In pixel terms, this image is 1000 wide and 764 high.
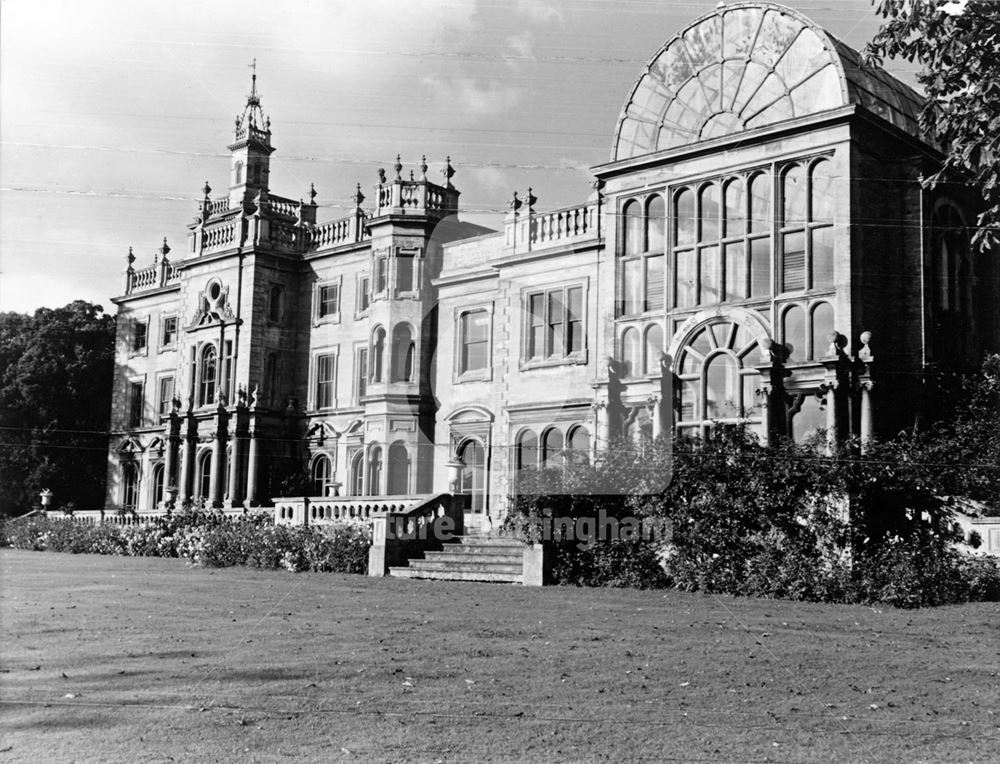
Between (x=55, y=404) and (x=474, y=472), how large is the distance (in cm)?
2309

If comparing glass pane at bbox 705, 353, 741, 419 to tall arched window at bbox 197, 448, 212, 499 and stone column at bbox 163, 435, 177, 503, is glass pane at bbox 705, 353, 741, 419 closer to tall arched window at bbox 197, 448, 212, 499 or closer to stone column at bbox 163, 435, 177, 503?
tall arched window at bbox 197, 448, 212, 499

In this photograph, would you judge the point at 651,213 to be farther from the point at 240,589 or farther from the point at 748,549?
the point at 240,589

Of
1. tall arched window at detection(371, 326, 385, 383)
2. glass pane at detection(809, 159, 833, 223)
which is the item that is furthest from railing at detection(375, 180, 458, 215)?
glass pane at detection(809, 159, 833, 223)

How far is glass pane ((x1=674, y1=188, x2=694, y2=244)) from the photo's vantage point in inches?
1038

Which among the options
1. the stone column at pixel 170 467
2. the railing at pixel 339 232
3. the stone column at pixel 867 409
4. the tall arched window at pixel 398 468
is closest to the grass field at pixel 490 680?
the stone column at pixel 867 409

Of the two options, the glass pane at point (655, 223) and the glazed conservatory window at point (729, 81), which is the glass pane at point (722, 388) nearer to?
the glass pane at point (655, 223)

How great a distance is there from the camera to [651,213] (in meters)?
27.2

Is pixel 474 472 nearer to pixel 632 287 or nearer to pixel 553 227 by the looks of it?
pixel 553 227

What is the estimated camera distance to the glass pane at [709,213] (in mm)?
25953

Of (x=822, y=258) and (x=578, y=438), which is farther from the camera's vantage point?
(x=578, y=438)

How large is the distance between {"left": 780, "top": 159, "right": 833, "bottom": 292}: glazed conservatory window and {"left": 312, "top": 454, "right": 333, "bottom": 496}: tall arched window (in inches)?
753

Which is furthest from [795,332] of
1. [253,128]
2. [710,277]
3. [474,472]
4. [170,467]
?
[170,467]

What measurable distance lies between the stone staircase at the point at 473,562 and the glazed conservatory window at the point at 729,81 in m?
10.6

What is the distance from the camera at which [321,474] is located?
3859cm
